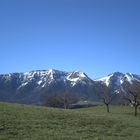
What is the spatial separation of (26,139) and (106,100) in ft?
311

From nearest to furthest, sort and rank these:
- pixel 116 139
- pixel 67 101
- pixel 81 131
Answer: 1. pixel 116 139
2. pixel 81 131
3. pixel 67 101

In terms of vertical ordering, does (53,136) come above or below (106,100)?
below

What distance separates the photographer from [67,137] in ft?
110

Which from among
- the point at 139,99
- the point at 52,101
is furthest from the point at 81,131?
the point at 52,101

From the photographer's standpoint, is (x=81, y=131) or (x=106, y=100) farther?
(x=106, y=100)

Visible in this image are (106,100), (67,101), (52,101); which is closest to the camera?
(106,100)

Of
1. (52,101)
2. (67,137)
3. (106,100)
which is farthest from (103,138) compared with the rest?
(52,101)

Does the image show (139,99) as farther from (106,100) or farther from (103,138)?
(103,138)

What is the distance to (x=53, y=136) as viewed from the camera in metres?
33.5

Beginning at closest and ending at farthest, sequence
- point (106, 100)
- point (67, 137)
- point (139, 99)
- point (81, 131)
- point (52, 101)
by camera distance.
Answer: point (67, 137), point (81, 131), point (139, 99), point (106, 100), point (52, 101)

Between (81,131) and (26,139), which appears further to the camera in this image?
(81,131)

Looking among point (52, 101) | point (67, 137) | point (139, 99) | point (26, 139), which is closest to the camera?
point (26, 139)

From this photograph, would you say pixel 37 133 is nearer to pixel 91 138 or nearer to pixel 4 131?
pixel 4 131

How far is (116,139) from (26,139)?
10.4 metres
